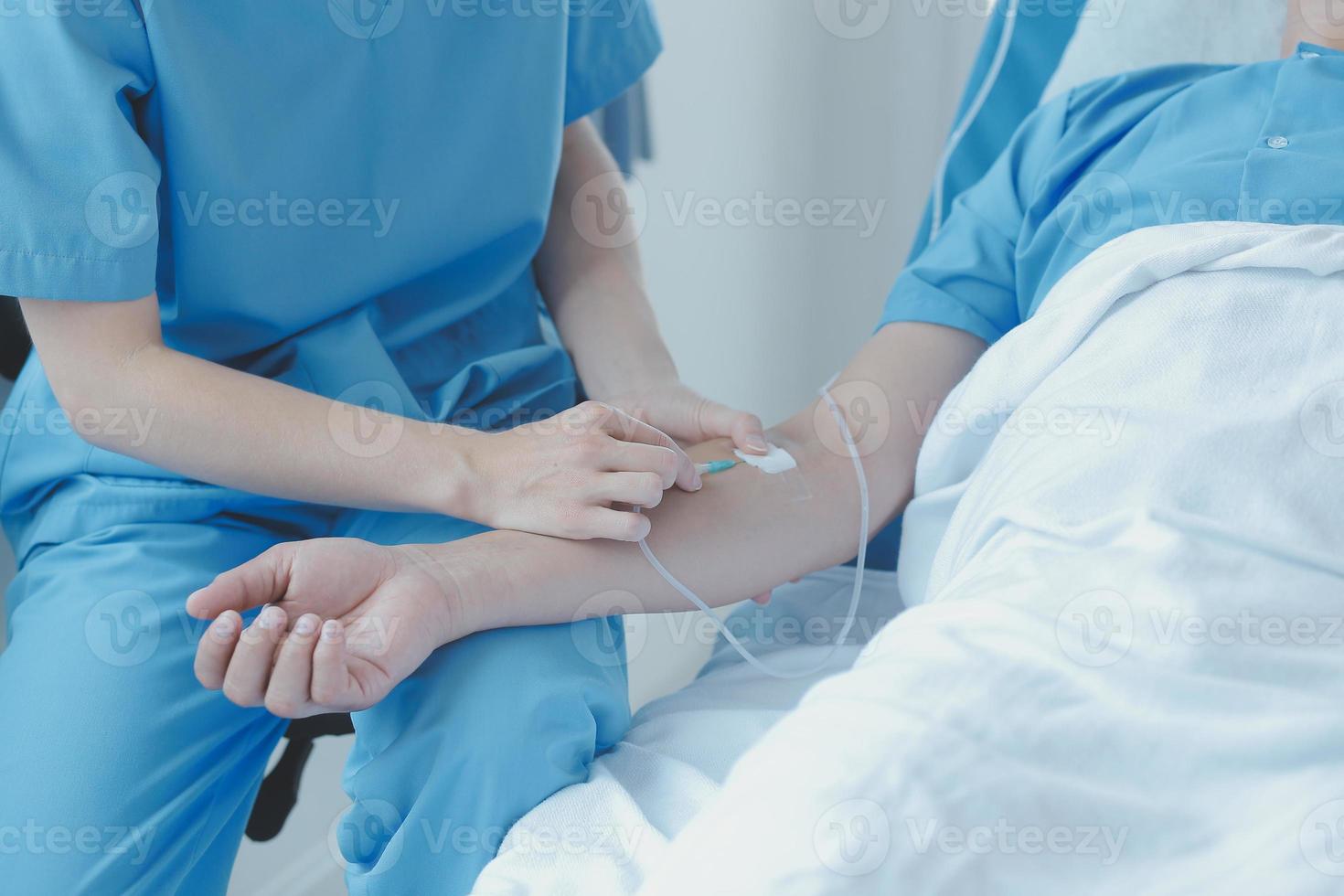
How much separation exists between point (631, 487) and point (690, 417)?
223 millimetres

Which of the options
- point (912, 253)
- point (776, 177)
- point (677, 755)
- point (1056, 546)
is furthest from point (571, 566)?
point (776, 177)

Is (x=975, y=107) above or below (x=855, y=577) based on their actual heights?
above

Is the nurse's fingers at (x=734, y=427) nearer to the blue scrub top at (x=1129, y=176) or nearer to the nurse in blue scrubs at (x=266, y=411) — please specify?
the nurse in blue scrubs at (x=266, y=411)

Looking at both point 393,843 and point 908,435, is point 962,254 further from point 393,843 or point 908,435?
point 393,843

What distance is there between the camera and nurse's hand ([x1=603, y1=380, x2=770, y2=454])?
3.63 ft

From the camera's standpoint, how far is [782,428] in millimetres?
1192

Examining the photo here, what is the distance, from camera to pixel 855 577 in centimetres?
122

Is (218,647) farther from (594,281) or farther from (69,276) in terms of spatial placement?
(594,281)

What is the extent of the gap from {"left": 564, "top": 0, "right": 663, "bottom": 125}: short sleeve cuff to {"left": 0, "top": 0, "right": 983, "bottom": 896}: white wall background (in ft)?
2.34

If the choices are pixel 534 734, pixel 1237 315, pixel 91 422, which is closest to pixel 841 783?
pixel 534 734

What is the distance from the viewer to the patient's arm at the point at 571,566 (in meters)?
0.81

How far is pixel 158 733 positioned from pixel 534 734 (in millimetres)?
300

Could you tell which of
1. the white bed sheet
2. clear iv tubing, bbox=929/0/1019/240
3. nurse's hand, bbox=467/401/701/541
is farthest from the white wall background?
nurse's hand, bbox=467/401/701/541

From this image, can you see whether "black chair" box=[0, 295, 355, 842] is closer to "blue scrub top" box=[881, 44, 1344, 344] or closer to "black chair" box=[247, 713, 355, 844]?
"black chair" box=[247, 713, 355, 844]
